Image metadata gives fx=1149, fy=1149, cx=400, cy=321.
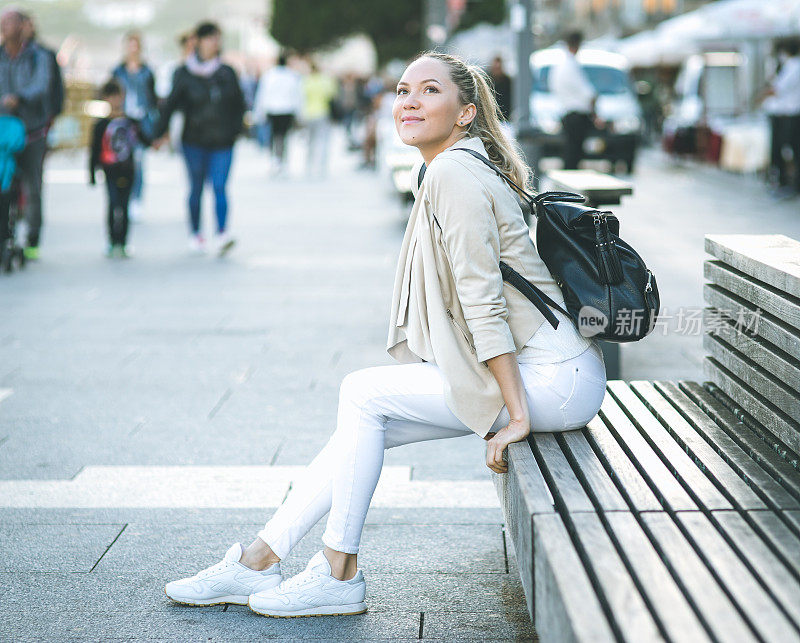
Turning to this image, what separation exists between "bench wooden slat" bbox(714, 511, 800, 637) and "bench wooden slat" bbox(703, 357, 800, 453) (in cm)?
51

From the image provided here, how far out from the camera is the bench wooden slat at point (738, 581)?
195 centimetres

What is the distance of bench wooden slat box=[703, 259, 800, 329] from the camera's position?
294 cm

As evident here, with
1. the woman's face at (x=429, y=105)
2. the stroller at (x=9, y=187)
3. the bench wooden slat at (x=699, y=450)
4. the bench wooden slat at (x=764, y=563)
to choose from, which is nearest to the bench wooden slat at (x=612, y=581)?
the bench wooden slat at (x=764, y=563)

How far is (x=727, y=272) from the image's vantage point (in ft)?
11.6

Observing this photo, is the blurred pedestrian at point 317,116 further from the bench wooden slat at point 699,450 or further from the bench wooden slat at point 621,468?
the bench wooden slat at point 621,468

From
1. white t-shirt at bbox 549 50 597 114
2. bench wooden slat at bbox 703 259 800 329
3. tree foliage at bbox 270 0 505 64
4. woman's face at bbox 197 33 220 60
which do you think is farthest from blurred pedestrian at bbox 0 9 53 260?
tree foliage at bbox 270 0 505 64

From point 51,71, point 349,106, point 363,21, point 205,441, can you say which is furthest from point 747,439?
point 363,21

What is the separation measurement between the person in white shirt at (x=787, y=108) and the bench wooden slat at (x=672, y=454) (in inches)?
447

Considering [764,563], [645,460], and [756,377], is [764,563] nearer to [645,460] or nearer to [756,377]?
[645,460]

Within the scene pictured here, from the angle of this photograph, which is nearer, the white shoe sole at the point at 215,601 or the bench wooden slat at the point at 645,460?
the bench wooden slat at the point at 645,460

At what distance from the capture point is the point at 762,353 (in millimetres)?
3180

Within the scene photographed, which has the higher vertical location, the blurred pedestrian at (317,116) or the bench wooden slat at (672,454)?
the blurred pedestrian at (317,116)

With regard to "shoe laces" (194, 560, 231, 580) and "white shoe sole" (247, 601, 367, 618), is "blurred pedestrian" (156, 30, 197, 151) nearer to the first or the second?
"shoe laces" (194, 560, 231, 580)

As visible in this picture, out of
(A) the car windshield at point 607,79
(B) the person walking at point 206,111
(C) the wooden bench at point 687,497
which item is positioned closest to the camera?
(C) the wooden bench at point 687,497
